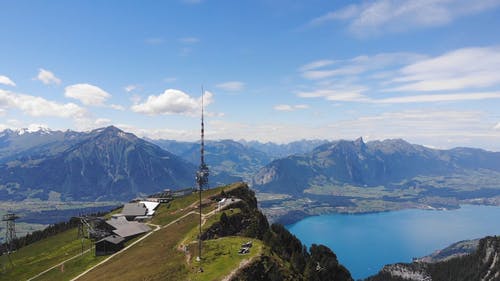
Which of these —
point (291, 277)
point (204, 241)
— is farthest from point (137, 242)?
point (291, 277)

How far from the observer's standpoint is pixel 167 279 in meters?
62.7

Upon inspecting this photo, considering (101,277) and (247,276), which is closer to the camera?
(247,276)

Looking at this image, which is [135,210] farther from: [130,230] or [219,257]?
[219,257]

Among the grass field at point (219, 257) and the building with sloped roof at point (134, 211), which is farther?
the building with sloped roof at point (134, 211)

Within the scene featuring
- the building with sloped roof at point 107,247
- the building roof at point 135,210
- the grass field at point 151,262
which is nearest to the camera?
the grass field at point 151,262

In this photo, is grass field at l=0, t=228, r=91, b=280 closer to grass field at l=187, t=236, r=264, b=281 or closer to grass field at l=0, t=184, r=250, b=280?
grass field at l=0, t=184, r=250, b=280

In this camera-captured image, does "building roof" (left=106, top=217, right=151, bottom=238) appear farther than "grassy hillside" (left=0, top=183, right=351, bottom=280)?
Yes

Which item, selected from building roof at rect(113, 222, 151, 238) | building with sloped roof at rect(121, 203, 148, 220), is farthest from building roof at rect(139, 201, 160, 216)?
building roof at rect(113, 222, 151, 238)

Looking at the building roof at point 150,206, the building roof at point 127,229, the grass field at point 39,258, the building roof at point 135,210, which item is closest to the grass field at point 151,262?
the building roof at point 127,229

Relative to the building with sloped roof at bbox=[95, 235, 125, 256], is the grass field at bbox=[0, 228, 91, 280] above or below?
below

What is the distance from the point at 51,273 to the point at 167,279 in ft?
171

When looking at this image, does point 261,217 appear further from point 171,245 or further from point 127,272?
point 127,272

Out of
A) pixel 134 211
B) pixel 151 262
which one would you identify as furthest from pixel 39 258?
pixel 151 262

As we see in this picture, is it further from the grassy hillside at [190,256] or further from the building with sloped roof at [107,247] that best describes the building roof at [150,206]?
the building with sloped roof at [107,247]
